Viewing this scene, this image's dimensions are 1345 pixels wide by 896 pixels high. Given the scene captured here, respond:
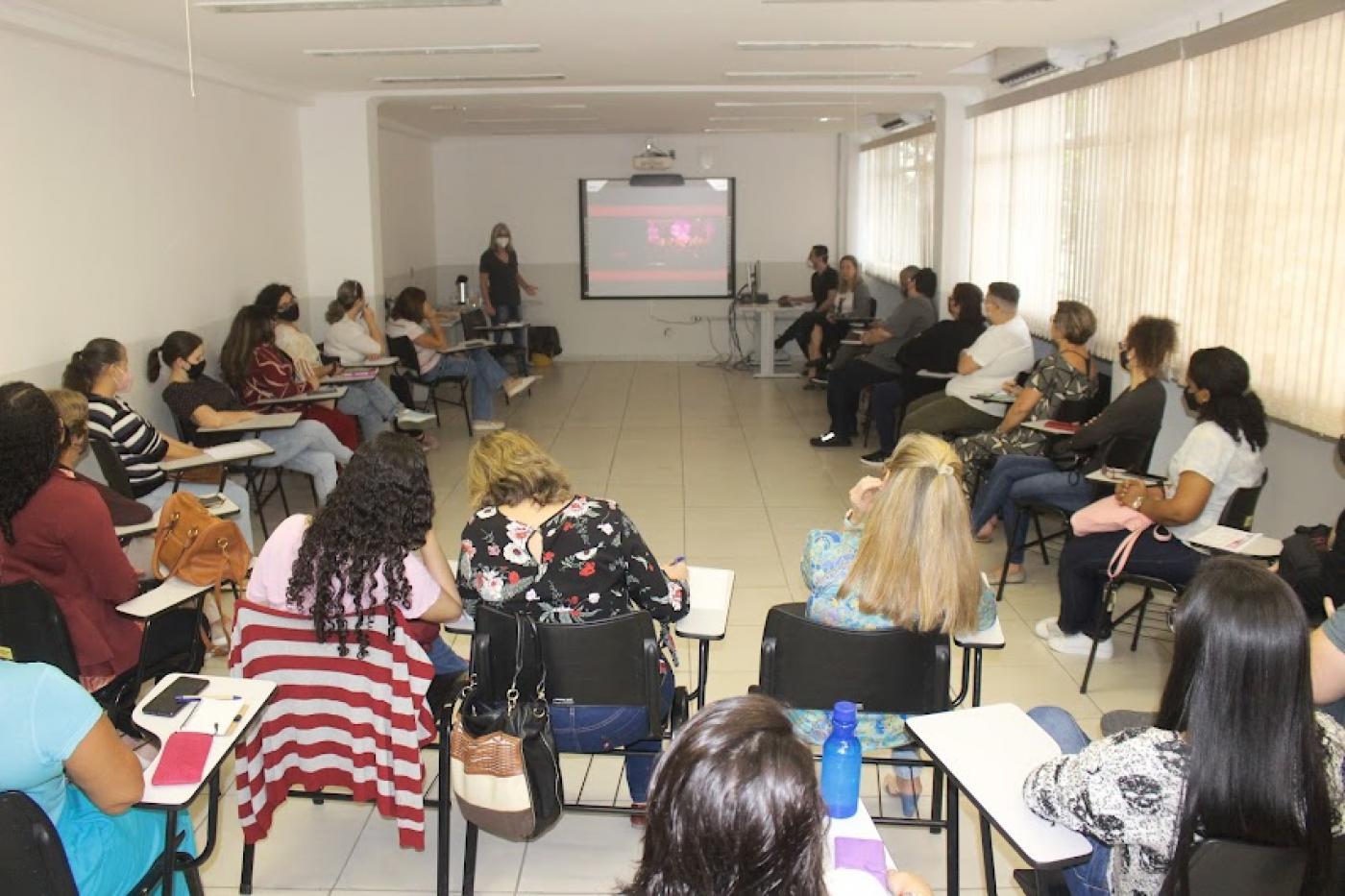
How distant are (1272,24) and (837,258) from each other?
30.7 feet

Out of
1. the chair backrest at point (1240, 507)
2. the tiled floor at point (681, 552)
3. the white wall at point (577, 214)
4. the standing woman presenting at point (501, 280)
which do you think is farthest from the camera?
the white wall at point (577, 214)

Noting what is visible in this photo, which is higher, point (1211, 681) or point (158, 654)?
point (1211, 681)

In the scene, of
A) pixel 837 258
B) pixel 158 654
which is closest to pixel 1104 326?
pixel 158 654

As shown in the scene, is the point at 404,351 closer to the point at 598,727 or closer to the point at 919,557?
the point at 598,727

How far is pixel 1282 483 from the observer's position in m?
4.68

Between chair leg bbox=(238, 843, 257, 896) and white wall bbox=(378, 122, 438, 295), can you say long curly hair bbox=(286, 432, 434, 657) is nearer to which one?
chair leg bbox=(238, 843, 257, 896)

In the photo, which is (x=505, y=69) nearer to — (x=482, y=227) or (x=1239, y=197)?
(x=1239, y=197)

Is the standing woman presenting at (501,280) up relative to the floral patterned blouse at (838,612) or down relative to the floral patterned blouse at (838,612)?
up

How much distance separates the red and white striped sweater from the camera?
2.75m

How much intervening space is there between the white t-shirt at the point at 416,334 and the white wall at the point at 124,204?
0.93 metres

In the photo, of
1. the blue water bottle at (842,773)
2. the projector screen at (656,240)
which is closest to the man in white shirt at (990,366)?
the blue water bottle at (842,773)

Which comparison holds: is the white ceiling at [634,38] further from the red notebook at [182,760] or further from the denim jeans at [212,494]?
the red notebook at [182,760]

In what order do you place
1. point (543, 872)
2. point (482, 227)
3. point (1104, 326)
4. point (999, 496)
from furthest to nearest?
1. point (482, 227)
2. point (1104, 326)
3. point (999, 496)
4. point (543, 872)

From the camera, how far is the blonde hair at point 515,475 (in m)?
2.95
